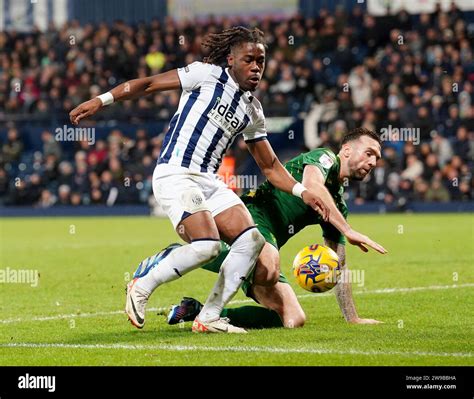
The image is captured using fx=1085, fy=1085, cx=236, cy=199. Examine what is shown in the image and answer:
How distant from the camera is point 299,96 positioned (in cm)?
2917

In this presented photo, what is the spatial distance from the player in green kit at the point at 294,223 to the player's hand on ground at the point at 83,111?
1.87m

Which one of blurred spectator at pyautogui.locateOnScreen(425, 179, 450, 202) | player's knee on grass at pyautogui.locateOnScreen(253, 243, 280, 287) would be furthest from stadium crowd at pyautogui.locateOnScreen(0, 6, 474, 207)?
player's knee on grass at pyautogui.locateOnScreen(253, 243, 280, 287)

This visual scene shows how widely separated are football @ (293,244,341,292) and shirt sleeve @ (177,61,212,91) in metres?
1.63

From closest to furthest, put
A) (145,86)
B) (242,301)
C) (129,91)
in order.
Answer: (129,91), (145,86), (242,301)

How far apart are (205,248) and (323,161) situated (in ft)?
4.73

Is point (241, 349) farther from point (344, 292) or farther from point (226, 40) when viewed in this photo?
point (226, 40)

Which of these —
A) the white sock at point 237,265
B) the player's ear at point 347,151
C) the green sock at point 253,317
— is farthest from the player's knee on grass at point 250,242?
the player's ear at point 347,151

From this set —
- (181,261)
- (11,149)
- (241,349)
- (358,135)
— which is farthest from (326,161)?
(11,149)

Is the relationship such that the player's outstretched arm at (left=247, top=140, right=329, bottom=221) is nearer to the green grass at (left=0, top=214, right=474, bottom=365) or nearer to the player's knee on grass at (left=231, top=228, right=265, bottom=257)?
the player's knee on grass at (left=231, top=228, right=265, bottom=257)

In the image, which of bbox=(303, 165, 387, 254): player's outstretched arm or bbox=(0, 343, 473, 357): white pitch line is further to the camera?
bbox=(303, 165, 387, 254): player's outstretched arm

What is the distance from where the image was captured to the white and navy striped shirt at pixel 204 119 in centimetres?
821

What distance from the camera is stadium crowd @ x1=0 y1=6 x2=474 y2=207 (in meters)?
Result: 26.8

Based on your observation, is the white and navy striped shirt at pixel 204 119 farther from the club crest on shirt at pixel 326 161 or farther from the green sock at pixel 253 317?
the green sock at pixel 253 317
